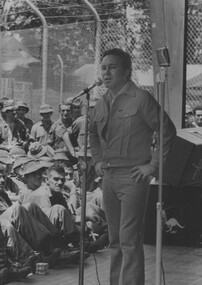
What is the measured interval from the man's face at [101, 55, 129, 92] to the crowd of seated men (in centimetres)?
65

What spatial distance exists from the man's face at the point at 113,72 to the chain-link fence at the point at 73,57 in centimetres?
722

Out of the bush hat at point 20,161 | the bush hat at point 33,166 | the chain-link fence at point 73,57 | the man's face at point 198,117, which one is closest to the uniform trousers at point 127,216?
the bush hat at point 33,166

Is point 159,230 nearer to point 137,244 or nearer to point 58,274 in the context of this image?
point 137,244

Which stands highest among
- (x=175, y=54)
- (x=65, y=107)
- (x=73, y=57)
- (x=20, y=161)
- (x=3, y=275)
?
(x=73, y=57)

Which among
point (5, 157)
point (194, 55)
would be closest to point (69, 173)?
point (5, 157)

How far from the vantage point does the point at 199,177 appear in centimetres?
962

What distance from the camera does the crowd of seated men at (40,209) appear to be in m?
8.71

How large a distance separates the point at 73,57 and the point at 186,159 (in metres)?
6.78

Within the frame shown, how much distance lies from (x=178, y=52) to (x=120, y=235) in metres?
3.80

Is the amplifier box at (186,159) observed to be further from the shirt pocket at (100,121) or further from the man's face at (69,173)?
the man's face at (69,173)

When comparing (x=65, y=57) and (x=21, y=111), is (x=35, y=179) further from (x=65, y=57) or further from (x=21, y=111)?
(x=65, y=57)

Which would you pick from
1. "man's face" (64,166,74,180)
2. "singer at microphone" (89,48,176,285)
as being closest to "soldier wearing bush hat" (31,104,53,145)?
"man's face" (64,166,74,180)

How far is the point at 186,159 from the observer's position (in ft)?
29.9

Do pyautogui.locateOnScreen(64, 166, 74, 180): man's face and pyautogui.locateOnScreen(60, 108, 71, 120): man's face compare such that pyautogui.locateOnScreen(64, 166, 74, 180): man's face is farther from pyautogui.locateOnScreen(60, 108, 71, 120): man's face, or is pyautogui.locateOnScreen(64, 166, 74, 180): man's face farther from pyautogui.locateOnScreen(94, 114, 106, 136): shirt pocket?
pyautogui.locateOnScreen(94, 114, 106, 136): shirt pocket
